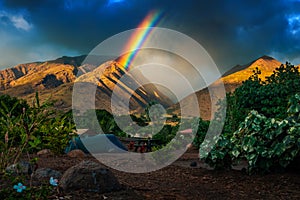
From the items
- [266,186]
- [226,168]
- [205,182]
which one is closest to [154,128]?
[226,168]

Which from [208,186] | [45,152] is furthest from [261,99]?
[45,152]

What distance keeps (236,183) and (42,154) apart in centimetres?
889

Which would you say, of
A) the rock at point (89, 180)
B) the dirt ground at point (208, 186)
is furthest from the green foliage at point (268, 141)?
the rock at point (89, 180)

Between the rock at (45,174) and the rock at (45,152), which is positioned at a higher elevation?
the rock at (45,152)

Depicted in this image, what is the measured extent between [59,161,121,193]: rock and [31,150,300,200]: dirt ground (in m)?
0.18

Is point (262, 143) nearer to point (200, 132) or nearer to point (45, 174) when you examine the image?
point (45, 174)

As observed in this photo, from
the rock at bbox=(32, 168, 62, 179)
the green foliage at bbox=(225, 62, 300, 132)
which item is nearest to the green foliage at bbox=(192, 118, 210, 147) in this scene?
the green foliage at bbox=(225, 62, 300, 132)

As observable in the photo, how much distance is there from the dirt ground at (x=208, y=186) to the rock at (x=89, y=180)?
18cm

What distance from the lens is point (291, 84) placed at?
13766mm

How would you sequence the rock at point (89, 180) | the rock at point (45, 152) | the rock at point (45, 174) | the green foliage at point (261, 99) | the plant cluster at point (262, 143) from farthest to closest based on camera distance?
1. the green foliage at point (261, 99)
2. the rock at point (45, 152)
3. the plant cluster at point (262, 143)
4. the rock at point (45, 174)
5. the rock at point (89, 180)

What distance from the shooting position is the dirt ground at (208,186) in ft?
17.2

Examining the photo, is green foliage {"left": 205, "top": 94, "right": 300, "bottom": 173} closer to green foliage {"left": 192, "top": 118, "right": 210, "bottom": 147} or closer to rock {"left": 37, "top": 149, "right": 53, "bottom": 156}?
rock {"left": 37, "top": 149, "right": 53, "bottom": 156}

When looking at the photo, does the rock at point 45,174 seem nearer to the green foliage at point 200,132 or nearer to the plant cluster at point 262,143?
the plant cluster at point 262,143

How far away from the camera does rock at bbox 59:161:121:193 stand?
16.7ft
